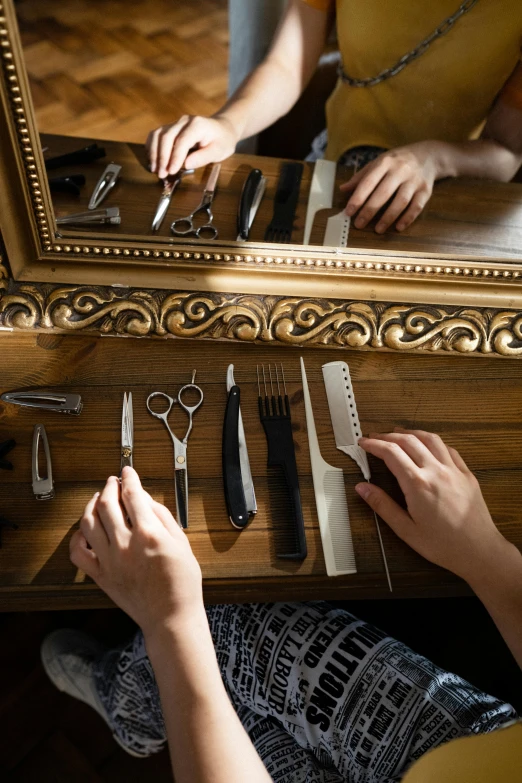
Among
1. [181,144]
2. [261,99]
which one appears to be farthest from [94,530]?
[261,99]

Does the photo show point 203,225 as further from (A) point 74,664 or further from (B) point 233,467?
(A) point 74,664

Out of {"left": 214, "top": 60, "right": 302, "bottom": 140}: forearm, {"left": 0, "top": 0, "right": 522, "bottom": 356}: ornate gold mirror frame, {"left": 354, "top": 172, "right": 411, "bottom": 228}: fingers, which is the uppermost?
{"left": 214, "top": 60, "right": 302, "bottom": 140}: forearm

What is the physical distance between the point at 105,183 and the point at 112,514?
41 cm

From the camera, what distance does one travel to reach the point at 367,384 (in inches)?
29.4

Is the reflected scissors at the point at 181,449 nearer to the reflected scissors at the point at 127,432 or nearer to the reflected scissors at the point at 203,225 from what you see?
the reflected scissors at the point at 127,432

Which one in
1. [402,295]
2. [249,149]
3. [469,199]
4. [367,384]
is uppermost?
[249,149]

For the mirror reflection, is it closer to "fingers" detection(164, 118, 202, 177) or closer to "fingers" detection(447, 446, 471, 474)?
"fingers" detection(164, 118, 202, 177)

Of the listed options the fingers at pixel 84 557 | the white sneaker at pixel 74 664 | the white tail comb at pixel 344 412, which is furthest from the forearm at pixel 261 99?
the white sneaker at pixel 74 664

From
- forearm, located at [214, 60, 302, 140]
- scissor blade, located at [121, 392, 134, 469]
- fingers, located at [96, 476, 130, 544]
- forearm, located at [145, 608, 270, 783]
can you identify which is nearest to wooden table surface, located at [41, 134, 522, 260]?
forearm, located at [214, 60, 302, 140]

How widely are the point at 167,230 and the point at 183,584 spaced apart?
41 cm

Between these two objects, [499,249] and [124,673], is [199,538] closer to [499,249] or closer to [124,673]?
[124,673]

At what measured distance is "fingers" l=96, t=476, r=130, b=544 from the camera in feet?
1.90

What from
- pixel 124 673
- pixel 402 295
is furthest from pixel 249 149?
pixel 124 673

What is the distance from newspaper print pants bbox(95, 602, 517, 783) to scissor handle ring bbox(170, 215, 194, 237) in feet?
1.51
